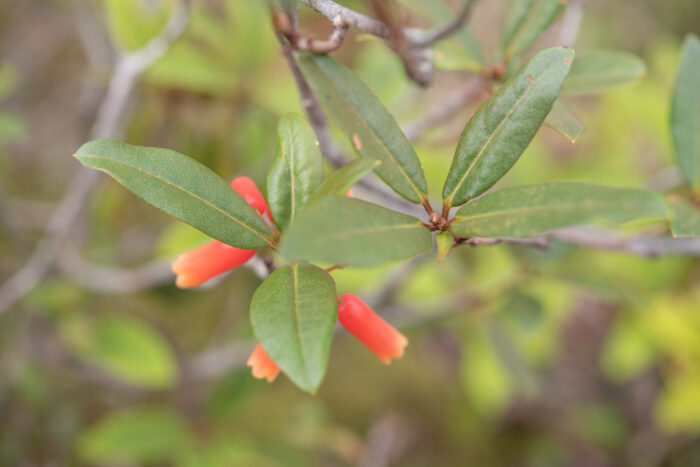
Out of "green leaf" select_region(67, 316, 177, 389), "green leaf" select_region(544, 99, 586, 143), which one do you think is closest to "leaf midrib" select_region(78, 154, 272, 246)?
"green leaf" select_region(544, 99, 586, 143)

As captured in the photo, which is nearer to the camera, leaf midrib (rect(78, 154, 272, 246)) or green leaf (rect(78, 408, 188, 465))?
leaf midrib (rect(78, 154, 272, 246))

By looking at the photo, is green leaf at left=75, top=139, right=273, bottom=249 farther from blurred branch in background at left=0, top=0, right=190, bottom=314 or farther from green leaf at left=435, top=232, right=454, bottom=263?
blurred branch in background at left=0, top=0, right=190, bottom=314

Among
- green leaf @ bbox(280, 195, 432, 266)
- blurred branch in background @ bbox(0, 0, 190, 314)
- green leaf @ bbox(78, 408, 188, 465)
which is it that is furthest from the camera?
green leaf @ bbox(78, 408, 188, 465)

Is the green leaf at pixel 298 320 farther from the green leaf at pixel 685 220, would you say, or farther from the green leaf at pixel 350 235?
the green leaf at pixel 685 220

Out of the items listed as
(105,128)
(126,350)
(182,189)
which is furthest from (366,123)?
(126,350)

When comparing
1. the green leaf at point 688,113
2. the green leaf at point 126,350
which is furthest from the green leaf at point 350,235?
the green leaf at point 126,350

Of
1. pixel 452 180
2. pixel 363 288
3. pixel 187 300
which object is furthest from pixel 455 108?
pixel 187 300

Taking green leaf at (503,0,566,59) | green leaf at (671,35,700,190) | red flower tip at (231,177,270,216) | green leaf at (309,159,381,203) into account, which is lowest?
green leaf at (671,35,700,190)
